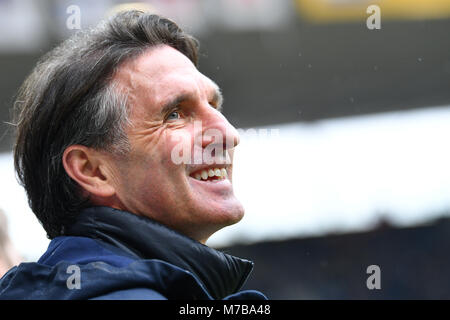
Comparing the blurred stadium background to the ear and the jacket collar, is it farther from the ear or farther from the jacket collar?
the jacket collar

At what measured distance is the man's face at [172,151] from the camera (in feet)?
5.77

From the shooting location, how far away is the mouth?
182 cm

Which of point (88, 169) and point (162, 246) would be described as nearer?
point (162, 246)

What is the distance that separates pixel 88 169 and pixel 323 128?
6.32 m

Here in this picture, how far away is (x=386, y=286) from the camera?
8258 mm

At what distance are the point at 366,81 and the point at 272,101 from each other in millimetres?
1060

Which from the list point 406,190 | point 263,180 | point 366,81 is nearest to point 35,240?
point 263,180

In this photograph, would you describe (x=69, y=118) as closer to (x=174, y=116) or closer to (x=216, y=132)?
(x=174, y=116)

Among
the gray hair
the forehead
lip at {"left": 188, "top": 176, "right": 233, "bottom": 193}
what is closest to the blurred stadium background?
the gray hair

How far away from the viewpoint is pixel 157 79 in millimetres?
1862

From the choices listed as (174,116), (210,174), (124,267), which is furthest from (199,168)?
(124,267)

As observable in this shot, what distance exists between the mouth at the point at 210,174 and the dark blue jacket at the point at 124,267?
212 mm

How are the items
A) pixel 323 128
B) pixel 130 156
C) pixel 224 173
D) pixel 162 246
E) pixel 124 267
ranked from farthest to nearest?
1. pixel 323 128
2. pixel 224 173
3. pixel 130 156
4. pixel 162 246
5. pixel 124 267

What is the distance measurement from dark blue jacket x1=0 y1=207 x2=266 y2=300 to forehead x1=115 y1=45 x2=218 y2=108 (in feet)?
1.11
